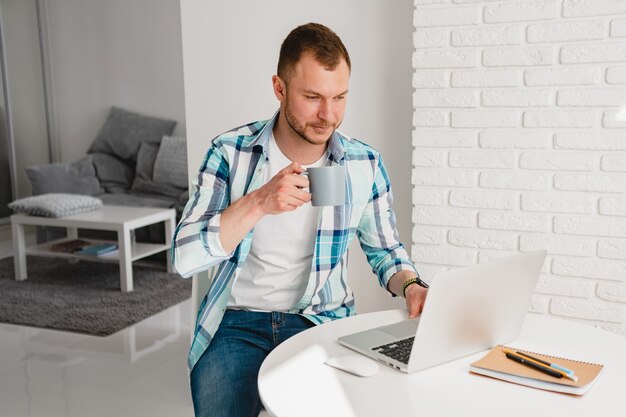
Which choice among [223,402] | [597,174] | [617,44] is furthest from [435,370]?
[617,44]

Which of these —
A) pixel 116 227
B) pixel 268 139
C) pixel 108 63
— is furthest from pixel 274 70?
pixel 108 63

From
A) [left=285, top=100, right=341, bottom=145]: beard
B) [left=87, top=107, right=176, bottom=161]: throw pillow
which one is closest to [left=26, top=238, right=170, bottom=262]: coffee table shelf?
[left=87, top=107, right=176, bottom=161]: throw pillow

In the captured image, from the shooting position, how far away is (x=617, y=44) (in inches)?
72.4

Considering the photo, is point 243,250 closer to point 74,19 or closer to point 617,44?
point 617,44

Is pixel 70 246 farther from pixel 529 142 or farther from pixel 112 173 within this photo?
pixel 529 142

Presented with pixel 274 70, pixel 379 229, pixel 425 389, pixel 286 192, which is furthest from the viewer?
pixel 274 70

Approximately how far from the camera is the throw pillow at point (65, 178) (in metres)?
4.78

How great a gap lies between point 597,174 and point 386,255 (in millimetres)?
724

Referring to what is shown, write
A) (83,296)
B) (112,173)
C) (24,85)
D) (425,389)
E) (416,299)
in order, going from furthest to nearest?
(24,85), (112,173), (83,296), (416,299), (425,389)

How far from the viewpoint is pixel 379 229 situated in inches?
66.3

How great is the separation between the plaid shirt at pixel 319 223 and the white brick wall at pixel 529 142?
0.43 meters

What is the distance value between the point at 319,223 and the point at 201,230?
304 millimetres

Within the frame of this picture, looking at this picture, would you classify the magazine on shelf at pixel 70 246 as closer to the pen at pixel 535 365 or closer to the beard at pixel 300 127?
the beard at pixel 300 127

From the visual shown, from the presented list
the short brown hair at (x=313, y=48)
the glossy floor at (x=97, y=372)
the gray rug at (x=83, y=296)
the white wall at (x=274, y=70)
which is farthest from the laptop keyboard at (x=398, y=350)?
the gray rug at (x=83, y=296)
